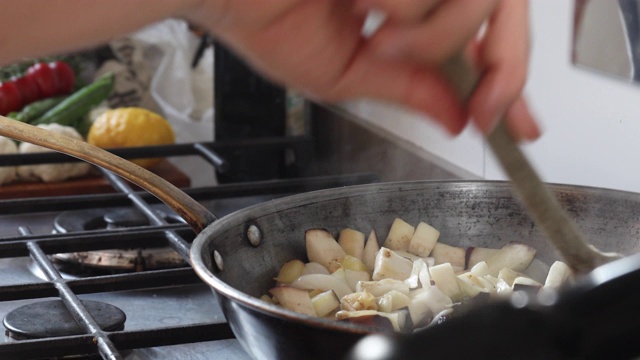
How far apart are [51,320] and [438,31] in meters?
0.53

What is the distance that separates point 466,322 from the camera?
22 centimetres

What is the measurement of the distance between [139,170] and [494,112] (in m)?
0.45

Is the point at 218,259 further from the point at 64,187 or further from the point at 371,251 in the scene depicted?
the point at 64,187

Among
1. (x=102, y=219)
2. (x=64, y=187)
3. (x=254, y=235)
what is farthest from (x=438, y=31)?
(x=64, y=187)

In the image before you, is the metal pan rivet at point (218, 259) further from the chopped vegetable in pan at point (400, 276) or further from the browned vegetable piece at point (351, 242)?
the browned vegetable piece at point (351, 242)

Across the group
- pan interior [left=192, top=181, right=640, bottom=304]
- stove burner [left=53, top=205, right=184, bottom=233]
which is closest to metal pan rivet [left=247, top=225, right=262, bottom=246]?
pan interior [left=192, top=181, right=640, bottom=304]

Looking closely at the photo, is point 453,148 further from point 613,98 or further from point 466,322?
point 466,322

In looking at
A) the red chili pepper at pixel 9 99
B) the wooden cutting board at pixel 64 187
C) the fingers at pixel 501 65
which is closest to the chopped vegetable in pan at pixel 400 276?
the fingers at pixel 501 65

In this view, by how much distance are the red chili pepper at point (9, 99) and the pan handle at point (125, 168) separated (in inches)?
39.1

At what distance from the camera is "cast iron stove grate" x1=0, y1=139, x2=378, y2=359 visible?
2.29 ft

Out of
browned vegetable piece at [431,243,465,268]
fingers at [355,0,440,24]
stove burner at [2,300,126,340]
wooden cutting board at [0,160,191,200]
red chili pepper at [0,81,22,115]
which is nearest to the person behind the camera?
fingers at [355,0,440,24]

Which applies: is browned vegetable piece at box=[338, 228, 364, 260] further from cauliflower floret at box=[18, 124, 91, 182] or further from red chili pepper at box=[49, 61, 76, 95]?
red chili pepper at box=[49, 61, 76, 95]

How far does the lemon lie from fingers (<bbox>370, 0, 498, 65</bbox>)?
1071mm

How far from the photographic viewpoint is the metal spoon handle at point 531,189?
1.43 feet
